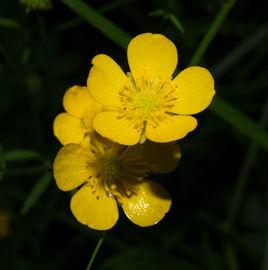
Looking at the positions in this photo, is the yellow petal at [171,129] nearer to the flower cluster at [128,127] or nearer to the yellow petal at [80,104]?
the flower cluster at [128,127]

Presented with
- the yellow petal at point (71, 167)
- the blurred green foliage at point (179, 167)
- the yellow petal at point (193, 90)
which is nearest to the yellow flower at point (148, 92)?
the yellow petal at point (193, 90)

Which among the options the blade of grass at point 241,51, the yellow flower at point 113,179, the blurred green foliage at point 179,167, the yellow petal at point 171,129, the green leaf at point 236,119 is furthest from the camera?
the blurred green foliage at point 179,167

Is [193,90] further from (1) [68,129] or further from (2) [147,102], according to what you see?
(1) [68,129]

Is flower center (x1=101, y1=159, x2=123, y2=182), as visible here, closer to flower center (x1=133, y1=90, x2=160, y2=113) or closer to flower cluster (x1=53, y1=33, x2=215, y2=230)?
flower cluster (x1=53, y1=33, x2=215, y2=230)

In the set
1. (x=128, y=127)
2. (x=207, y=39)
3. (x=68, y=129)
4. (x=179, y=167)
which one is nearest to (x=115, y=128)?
(x=128, y=127)

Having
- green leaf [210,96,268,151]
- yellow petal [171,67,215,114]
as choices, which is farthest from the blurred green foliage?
yellow petal [171,67,215,114]

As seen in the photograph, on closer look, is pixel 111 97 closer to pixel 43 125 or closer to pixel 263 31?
pixel 263 31

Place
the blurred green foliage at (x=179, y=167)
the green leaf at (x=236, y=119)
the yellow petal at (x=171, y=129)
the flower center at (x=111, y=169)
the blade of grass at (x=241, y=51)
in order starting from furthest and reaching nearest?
the blurred green foliage at (x=179, y=167) < the blade of grass at (x=241, y=51) < the green leaf at (x=236, y=119) < the flower center at (x=111, y=169) < the yellow petal at (x=171, y=129)
